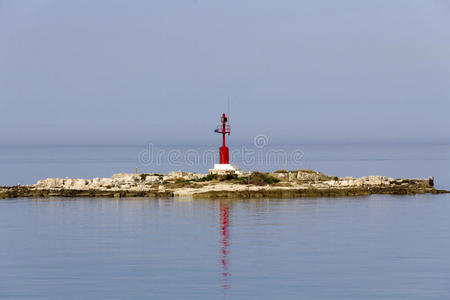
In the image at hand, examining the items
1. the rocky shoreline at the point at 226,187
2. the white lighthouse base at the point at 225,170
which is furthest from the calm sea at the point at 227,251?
the white lighthouse base at the point at 225,170

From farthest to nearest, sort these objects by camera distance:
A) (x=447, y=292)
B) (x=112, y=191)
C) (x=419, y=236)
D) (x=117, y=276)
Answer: (x=112, y=191) → (x=419, y=236) → (x=117, y=276) → (x=447, y=292)

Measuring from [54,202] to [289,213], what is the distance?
19824mm

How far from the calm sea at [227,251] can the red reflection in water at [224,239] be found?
0.22 feet

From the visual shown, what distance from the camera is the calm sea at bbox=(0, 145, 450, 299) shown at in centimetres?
2517

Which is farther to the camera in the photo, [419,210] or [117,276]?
[419,210]

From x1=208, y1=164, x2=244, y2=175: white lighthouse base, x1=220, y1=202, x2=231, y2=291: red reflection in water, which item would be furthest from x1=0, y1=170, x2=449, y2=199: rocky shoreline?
x1=220, y1=202, x2=231, y2=291: red reflection in water

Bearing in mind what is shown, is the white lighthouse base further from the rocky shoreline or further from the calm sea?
the calm sea

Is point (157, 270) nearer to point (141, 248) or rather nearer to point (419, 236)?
point (141, 248)

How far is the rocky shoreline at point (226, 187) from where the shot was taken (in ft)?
199

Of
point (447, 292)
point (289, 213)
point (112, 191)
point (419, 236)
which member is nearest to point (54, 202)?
point (112, 191)

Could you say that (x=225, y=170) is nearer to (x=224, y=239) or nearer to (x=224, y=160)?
(x=224, y=160)

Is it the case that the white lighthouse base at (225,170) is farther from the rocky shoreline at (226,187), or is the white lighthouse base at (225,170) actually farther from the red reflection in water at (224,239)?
the red reflection in water at (224,239)

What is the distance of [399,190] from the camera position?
6506 cm

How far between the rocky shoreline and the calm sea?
6766mm
